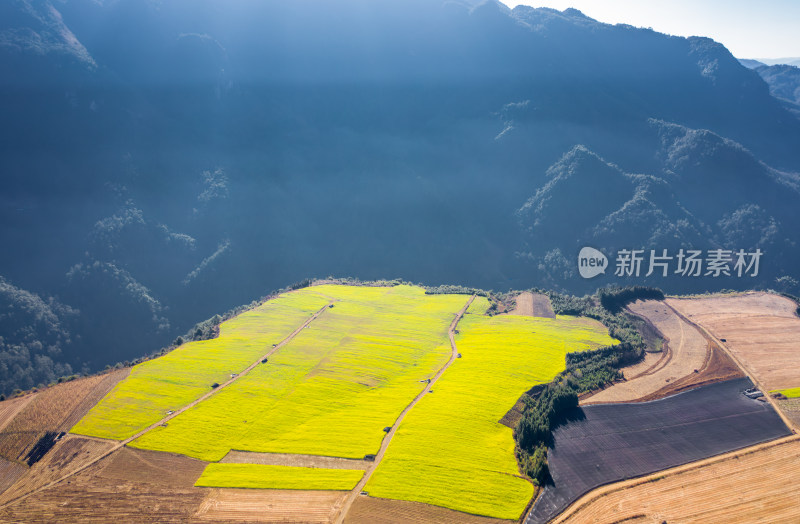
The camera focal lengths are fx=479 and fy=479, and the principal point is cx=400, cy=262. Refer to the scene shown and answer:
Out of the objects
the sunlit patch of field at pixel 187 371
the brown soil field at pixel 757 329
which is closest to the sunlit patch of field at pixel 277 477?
the sunlit patch of field at pixel 187 371

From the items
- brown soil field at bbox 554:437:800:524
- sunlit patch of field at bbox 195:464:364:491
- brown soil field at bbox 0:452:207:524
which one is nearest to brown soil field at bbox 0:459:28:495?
brown soil field at bbox 0:452:207:524

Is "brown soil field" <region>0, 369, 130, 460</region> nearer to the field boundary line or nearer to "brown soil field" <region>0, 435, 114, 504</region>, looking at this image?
"brown soil field" <region>0, 435, 114, 504</region>

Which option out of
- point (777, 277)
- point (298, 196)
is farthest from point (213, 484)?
point (777, 277)

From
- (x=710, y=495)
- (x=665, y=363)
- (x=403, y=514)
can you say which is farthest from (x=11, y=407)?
(x=665, y=363)

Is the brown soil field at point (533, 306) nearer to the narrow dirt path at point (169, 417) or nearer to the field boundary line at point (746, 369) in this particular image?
the field boundary line at point (746, 369)

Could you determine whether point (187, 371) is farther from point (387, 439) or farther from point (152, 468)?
point (387, 439)
